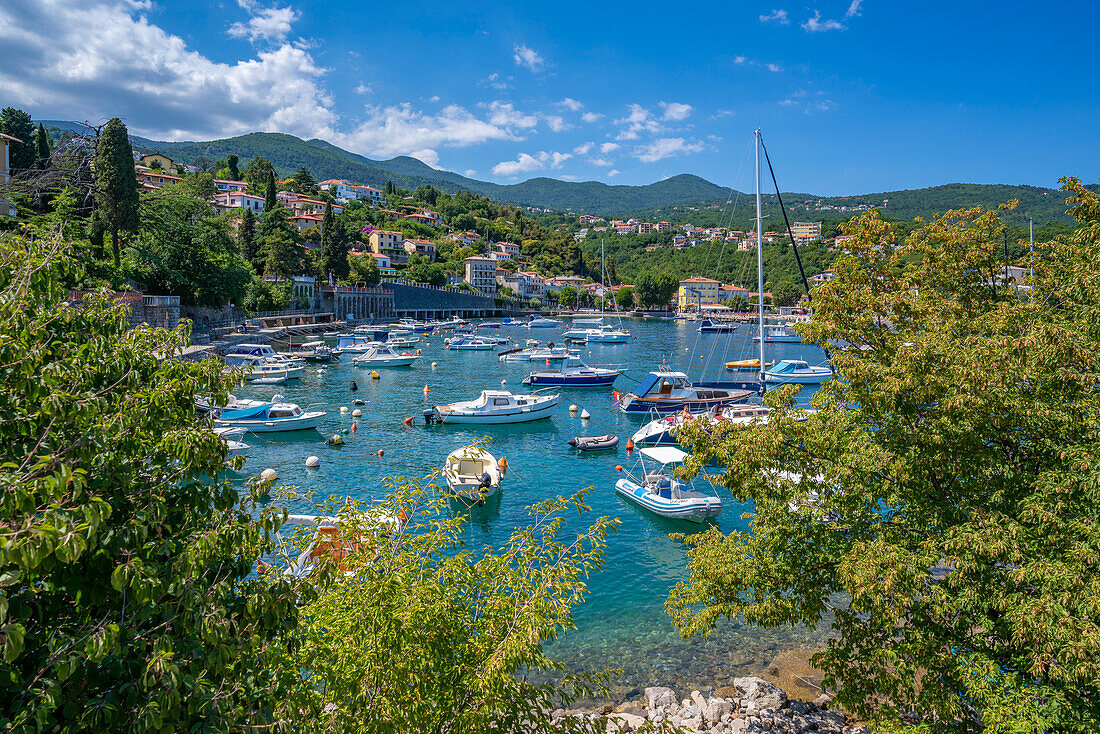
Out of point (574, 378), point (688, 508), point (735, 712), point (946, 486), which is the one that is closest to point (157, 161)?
point (574, 378)

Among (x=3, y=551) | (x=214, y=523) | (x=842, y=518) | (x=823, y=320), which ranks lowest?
(x=842, y=518)

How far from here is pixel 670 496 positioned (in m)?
21.0

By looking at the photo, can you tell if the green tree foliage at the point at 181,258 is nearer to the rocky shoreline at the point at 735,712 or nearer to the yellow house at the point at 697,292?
the rocky shoreline at the point at 735,712

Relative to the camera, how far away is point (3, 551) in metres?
2.77

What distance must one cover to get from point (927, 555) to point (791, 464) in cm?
216

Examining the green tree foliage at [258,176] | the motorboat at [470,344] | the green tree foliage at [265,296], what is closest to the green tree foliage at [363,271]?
the green tree foliage at [265,296]

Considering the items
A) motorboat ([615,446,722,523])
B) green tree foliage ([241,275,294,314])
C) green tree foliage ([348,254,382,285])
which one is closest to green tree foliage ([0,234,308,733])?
motorboat ([615,446,722,523])

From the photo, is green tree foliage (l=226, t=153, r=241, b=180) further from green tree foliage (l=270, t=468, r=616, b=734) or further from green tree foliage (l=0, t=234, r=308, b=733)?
green tree foliage (l=270, t=468, r=616, b=734)

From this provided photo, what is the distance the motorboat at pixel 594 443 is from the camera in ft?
Result: 98.2

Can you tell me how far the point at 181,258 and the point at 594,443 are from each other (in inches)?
1962

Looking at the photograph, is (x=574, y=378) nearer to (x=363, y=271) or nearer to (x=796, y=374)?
(x=796, y=374)

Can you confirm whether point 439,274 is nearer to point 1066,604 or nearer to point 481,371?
point 481,371

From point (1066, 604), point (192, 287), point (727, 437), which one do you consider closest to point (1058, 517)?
point (1066, 604)

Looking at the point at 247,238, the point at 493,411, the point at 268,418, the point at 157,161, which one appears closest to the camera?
the point at 268,418
